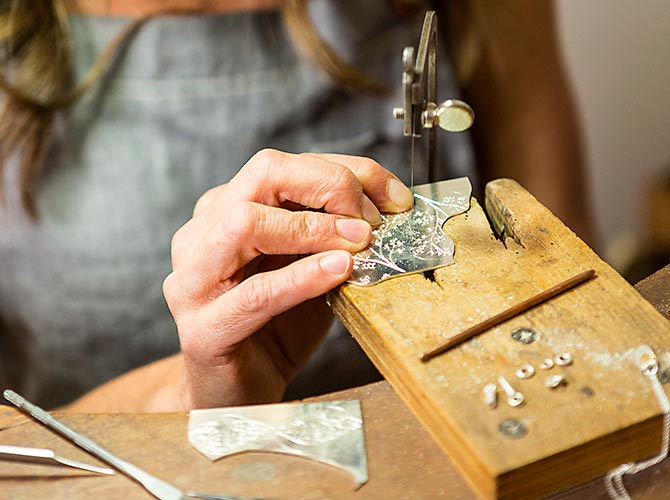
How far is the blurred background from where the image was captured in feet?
8.64

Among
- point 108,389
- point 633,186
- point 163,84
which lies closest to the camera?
point 108,389

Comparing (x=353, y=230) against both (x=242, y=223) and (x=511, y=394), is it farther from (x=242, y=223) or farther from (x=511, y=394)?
(x=511, y=394)

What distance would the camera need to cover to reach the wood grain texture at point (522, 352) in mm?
599

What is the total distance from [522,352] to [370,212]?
25 cm

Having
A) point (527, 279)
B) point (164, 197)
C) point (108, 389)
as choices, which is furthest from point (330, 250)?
point (164, 197)

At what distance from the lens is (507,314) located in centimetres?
71

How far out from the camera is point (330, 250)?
2.72 ft

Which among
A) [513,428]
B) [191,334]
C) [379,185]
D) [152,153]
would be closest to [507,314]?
[513,428]

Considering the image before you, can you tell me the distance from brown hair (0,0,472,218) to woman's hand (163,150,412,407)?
0.63 metres

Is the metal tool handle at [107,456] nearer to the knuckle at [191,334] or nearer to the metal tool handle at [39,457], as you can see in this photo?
the metal tool handle at [39,457]

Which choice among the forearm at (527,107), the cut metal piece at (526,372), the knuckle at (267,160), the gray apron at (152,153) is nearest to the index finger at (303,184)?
the knuckle at (267,160)

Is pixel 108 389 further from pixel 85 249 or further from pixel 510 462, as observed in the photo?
pixel 510 462

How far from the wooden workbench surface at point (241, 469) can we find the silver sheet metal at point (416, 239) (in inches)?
5.3

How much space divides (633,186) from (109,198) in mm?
1954
